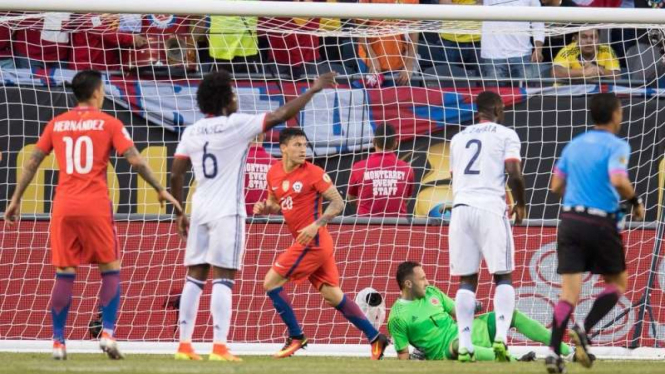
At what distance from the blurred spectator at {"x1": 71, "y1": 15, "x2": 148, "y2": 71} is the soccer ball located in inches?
131

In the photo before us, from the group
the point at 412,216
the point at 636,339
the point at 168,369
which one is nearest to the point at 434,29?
the point at 412,216

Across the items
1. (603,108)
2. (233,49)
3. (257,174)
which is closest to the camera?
(603,108)

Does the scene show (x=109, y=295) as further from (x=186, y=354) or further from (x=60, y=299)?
(x=186, y=354)

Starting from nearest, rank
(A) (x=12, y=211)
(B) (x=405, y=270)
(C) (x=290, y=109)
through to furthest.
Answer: (C) (x=290, y=109) → (A) (x=12, y=211) → (B) (x=405, y=270)

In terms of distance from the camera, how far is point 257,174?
42.6 ft

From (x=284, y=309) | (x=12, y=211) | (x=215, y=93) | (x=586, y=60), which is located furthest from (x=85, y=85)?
(x=586, y=60)

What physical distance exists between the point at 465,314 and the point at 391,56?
13.1 feet

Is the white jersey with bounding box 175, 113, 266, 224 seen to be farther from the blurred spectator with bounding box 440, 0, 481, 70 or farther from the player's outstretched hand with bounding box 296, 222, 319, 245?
the blurred spectator with bounding box 440, 0, 481, 70

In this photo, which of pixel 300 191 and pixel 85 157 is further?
pixel 300 191

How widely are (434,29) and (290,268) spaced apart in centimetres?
283

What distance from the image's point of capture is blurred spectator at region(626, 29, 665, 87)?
13359 millimetres

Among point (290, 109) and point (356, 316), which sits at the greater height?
point (290, 109)

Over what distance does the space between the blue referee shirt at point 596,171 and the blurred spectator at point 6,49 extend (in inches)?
258

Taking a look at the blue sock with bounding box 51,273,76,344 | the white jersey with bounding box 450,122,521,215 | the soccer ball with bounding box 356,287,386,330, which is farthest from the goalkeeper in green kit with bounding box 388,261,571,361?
the blue sock with bounding box 51,273,76,344
